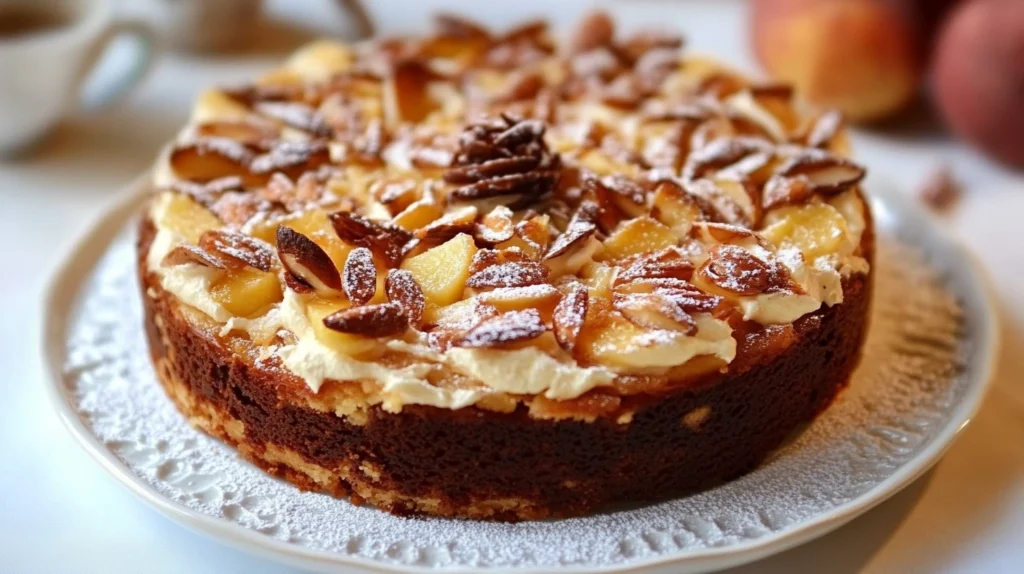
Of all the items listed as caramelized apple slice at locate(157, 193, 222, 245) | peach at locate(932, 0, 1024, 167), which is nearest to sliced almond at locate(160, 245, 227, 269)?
caramelized apple slice at locate(157, 193, 222, 245)

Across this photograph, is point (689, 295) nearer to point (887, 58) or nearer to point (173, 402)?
point (173, 402)

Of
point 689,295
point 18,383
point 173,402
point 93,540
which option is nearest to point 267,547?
point 93,540

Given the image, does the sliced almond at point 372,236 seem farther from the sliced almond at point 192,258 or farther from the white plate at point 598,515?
the white plate at point 598,515

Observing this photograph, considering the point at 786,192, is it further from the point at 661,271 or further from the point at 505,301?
the point at 505,301

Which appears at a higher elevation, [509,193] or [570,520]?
[509,193]

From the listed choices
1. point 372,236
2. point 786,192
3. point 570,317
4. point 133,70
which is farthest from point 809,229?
point 133,70

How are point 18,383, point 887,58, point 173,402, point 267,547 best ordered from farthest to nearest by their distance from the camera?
point 887,58 < point 18,383 < point 173,402 < point 267,547

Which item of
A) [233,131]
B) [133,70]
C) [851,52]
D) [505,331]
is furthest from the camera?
[133,70]
